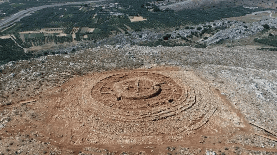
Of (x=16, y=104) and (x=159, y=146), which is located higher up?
(x=16, y=104)

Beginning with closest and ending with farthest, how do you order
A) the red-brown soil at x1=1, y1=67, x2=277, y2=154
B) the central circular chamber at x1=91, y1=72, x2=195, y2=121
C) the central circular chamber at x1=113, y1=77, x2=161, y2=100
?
the red-brown soil at x1=1, y1=67, x2=277, y2=154
the central circular chamber at x1=91, y1=72, x2=195, y2=121
the central circular chamber at x1=113, y1=77, x2=161, y2=100

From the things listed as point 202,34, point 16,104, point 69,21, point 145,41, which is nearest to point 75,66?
point 16,104

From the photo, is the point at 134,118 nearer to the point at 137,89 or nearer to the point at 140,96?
the point at 140,96

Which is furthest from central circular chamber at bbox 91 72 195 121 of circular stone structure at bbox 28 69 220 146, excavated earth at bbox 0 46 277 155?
excavated earth at bbox 0 46 277 155

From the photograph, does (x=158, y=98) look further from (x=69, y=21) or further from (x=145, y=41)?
(x=69, y=21)

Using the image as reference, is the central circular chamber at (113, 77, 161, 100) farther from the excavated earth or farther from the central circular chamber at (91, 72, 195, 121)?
the excavated earth

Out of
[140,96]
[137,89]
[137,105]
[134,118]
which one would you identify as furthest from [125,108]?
[137,89]

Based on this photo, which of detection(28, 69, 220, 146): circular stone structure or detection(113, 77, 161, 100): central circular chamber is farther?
detection(113, 77, 161, 100): central circular chamber
